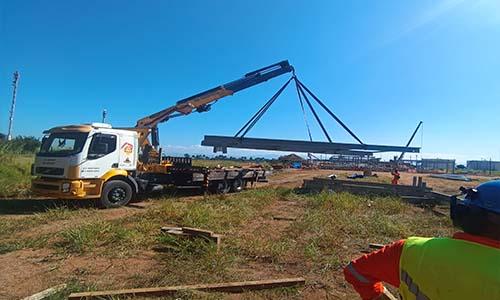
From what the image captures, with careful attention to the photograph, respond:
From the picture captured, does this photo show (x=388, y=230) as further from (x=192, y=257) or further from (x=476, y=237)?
(x=476, y=237)

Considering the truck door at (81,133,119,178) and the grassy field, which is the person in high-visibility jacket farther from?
the truck door at (81,133,119,178)

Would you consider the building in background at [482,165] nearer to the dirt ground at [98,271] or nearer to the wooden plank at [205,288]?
the dirt ground at [98,271]

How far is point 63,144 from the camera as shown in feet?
35.2

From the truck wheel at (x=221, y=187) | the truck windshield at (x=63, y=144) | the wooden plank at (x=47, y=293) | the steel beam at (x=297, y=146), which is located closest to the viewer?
the wooden plank at (x=47, y=293)

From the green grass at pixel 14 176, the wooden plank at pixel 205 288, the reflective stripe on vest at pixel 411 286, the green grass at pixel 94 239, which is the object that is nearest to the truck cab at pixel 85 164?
the green grass at pixel 14 176

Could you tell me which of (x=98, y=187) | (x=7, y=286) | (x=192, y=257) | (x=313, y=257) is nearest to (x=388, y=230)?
(x=313, y=257)

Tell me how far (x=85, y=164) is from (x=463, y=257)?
1070 centimetres

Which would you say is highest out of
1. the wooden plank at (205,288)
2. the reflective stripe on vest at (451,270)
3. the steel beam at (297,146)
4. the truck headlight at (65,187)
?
the steel beam at (297,146)

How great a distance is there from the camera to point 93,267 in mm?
5535

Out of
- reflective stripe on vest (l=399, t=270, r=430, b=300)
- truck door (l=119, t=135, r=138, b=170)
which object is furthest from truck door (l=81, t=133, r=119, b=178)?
reflective stripe on vest (l=399, t=270, r=430, b=300)

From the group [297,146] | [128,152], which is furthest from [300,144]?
[128,152]

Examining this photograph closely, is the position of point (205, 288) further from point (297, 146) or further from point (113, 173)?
point (297, 146)

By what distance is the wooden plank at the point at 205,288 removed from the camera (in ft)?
13.9

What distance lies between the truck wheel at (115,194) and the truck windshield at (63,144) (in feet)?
4.77
